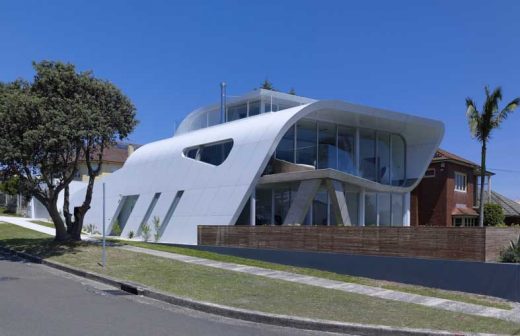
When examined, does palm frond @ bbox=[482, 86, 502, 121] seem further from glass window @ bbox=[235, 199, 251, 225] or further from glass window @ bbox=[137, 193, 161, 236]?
glass window @ bbox=[137, 193, 161, 236]

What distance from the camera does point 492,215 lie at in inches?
1454

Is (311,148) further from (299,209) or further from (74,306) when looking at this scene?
(74,306)

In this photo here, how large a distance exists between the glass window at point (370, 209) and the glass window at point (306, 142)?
3.98 meters

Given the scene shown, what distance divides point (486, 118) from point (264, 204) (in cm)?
1184

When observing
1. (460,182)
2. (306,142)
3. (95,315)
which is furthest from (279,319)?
(460,182)

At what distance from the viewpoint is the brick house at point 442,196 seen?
111 ft

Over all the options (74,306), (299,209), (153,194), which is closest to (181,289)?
(74,306)

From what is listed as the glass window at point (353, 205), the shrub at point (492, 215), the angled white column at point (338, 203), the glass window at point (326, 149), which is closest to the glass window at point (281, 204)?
the glass window at point (326, 149)

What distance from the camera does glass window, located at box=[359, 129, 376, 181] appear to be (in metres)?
28.1

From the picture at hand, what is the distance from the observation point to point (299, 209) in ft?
71.3

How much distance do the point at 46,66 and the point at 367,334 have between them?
1773cm

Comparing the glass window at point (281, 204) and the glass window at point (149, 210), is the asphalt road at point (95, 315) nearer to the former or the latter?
the glass window at point (281, 204)

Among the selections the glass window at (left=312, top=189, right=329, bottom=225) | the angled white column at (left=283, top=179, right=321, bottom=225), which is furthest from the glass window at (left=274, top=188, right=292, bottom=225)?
the angled white column at (left=283, top=179, right=321, bottom=225)

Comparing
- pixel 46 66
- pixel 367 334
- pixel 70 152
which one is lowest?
pixel 367 334
